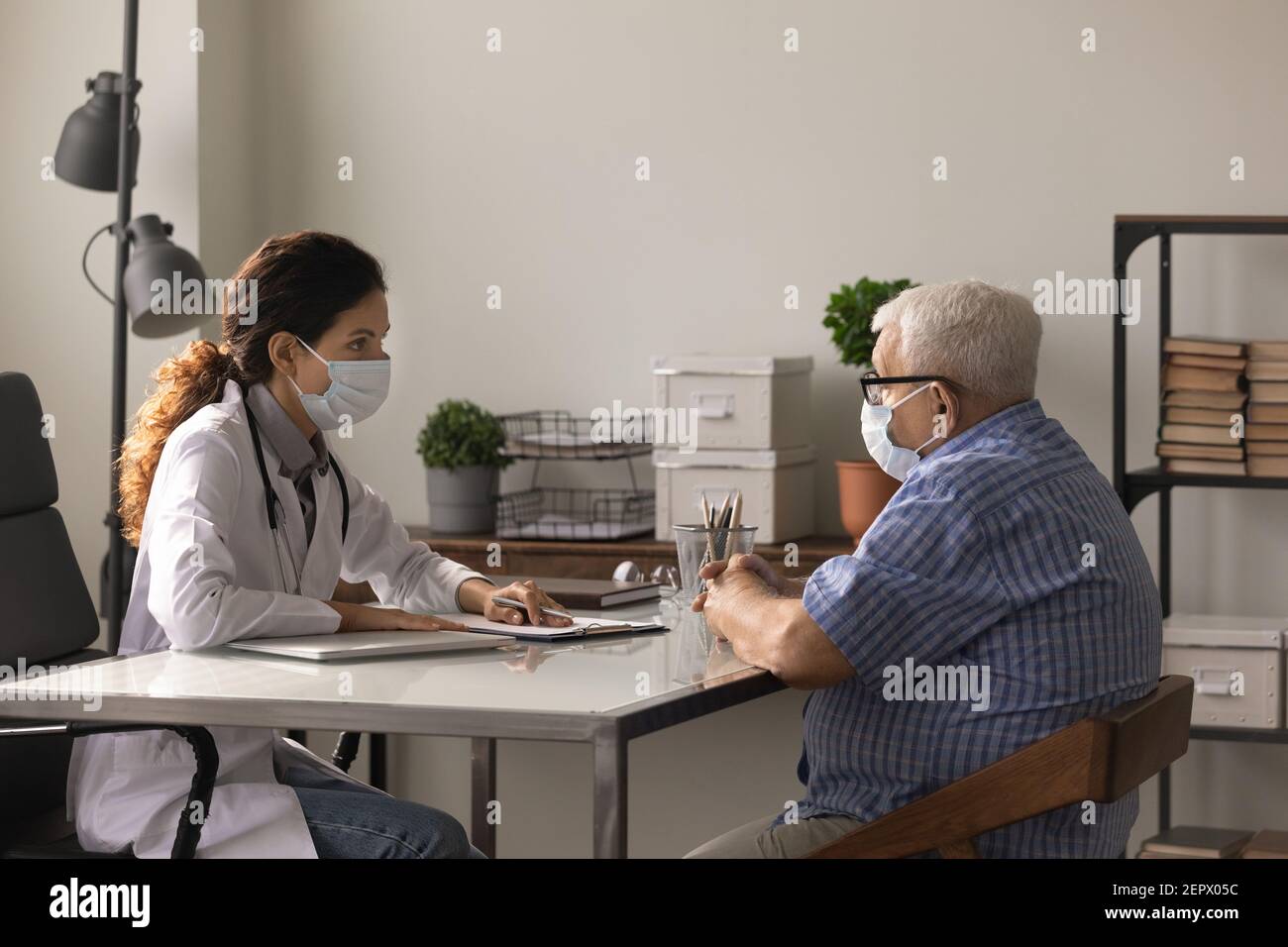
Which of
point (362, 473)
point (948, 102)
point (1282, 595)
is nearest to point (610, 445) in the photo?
point (362, 473)

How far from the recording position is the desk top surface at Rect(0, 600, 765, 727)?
1.68 metres

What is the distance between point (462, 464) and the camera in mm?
3623

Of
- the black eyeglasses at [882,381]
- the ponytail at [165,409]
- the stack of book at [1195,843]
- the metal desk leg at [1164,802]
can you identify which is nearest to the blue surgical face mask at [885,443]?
the black eyeglasses at [882,381]

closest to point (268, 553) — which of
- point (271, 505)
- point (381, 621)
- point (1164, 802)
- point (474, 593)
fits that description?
point (271, 505)

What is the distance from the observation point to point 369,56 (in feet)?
12.8

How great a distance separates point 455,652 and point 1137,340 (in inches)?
76.5

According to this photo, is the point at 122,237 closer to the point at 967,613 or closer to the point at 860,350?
the point at 860,350

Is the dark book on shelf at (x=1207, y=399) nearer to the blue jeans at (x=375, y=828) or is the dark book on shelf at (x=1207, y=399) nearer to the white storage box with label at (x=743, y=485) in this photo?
the white storage box with label at (x=743, y=485)

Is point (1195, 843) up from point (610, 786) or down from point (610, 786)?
down

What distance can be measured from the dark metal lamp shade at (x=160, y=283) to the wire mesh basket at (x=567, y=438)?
0.73 metres

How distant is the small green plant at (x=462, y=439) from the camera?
11.9ft

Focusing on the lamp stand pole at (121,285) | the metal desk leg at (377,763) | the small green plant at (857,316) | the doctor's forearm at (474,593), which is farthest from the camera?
the lamp stand pole at (121,285)

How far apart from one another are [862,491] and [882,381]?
131 centimetres

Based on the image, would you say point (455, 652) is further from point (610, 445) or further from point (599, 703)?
point (610, 445)
